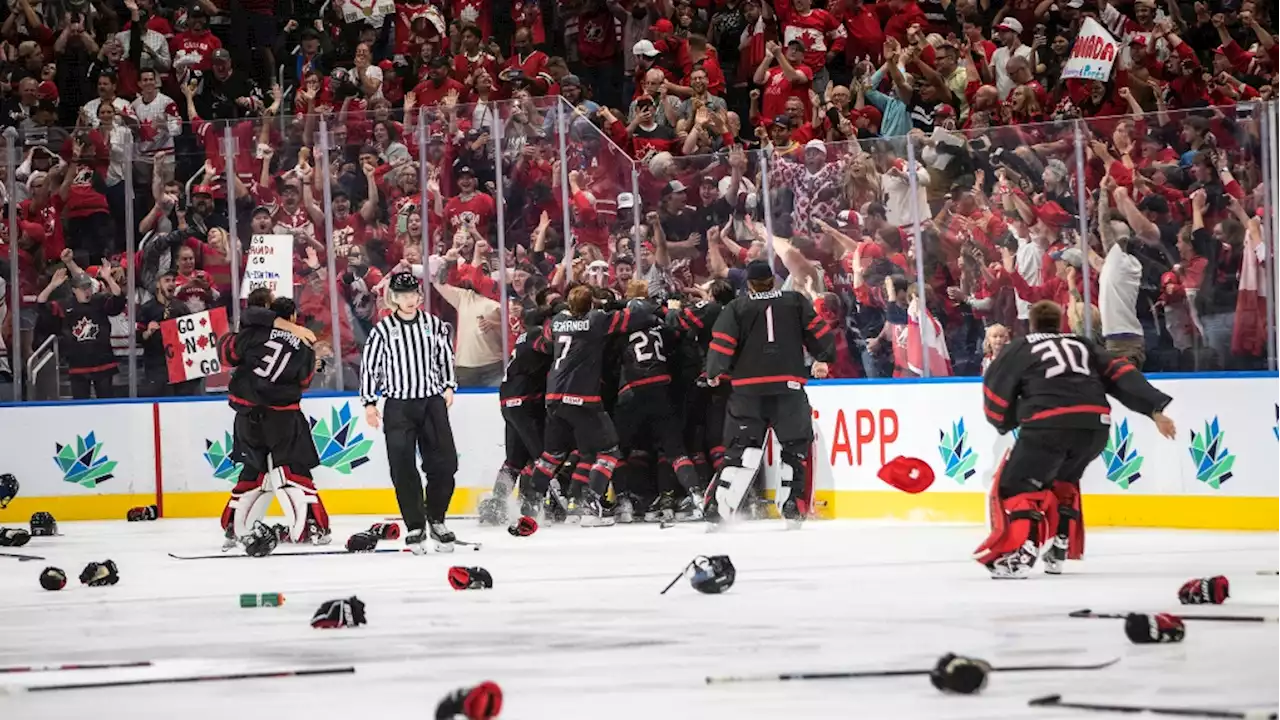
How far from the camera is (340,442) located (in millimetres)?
15273

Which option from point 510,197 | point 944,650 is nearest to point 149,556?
point 510,197

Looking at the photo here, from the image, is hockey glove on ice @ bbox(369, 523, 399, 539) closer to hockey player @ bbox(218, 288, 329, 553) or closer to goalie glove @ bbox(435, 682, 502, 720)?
hockey player @ bbox(218, 288, 329, 553)

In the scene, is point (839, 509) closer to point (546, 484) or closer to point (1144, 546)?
point (546, 484)

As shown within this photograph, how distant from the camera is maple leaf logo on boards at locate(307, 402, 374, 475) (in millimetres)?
15211

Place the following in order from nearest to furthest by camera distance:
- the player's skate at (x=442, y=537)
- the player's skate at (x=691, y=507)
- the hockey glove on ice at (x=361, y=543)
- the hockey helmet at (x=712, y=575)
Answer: the hockey helmet at (x=712, y=575)
the player's skate at (x=442, y=537)
the hockey glove on ice at (x=361, y=543)
the player's skate at (x=691, y=507)

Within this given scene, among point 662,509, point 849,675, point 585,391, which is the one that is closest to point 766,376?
point 585,391

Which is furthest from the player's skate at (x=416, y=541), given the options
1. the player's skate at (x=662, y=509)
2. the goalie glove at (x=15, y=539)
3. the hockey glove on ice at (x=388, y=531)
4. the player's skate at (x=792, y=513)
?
the goalie glove at (x=15, y=539)

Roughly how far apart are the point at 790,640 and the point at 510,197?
7865 mm

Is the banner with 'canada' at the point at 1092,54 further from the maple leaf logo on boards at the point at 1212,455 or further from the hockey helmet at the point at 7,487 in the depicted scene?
the hockey helmet at the point at 7,487

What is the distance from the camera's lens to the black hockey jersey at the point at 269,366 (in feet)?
39.1

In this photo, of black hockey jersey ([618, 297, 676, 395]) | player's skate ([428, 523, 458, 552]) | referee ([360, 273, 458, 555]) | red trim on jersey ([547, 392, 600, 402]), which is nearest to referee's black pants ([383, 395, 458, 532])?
referee ([360, 273, 458, 555])

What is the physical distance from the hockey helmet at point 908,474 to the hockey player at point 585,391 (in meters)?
1.87

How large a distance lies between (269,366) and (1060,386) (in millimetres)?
5029

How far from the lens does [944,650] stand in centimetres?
663
